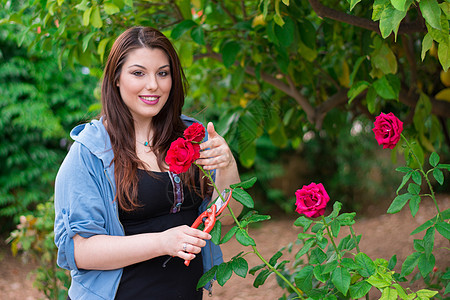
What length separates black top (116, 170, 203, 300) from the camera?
1486 millimetres

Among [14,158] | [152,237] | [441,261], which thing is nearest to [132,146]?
[152,237]

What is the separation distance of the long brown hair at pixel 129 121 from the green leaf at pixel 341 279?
542mm

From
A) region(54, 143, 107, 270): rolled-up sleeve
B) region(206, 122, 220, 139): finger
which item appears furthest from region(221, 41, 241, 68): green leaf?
region(54, 143, 107, 270): rolled-up sleeve

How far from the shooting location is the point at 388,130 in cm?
127

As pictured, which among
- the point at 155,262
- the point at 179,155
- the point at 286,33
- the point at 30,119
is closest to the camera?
the point at 179,155

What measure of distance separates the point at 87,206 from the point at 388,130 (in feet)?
2.80

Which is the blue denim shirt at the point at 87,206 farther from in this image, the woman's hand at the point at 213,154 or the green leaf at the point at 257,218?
the green leaf at the point at 257,218

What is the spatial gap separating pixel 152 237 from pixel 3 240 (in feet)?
12.7

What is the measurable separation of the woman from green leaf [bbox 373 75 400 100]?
0.67 meters

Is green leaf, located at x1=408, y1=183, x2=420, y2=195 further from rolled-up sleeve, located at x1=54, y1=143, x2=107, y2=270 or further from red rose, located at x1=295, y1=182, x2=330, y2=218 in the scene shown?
rolled-up sleeve, located at x1=54, y1=143, x2=107, y2=270

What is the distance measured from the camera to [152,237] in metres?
1.36

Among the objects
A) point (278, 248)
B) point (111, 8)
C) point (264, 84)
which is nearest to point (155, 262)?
point (111, 8)

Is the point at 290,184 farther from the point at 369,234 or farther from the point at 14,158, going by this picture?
the point at 14,158

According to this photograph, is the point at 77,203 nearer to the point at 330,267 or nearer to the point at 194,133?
the point at 194,133
